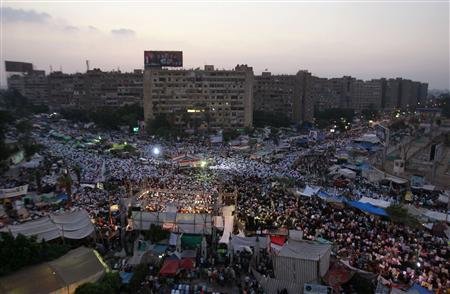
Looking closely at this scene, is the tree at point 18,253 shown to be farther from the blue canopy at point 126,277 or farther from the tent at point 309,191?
the tent at point 309,191

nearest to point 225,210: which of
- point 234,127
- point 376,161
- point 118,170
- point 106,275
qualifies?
point 106,275

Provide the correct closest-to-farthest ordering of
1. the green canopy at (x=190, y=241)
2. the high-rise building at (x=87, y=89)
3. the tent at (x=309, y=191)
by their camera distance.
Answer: the green canopy at (x=190, y=241) < the tent at (x=309, y=191) < the high-rise building at (x=87, y=89)

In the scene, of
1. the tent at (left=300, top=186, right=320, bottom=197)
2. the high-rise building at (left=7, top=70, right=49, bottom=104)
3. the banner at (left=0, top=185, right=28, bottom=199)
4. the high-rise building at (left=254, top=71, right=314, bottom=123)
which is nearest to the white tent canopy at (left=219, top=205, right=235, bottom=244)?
the tent at (left=300, top=186, right=320, bottom=197)

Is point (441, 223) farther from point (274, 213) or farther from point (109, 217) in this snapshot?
point (109, 217)

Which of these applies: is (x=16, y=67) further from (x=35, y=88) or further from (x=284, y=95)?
(x=284, y=95)

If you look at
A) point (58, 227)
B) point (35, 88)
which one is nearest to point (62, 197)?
point (58, 227)

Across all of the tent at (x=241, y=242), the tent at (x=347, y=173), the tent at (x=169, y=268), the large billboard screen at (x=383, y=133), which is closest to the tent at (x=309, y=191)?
the tent at (x=347, y=173)

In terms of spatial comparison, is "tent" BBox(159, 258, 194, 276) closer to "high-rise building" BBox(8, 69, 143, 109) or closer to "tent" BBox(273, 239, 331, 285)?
"tent" BBox(273, 239, 331, 285)
